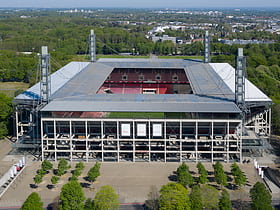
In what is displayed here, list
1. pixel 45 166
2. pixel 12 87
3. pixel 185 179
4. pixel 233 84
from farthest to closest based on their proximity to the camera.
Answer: pixel 12 87, pixel 233 84, pixel 45 166, pixel 185 179

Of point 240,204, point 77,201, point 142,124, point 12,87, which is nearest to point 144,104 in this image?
point 142,124

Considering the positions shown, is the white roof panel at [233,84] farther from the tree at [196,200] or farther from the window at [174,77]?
the tree at [196,200]

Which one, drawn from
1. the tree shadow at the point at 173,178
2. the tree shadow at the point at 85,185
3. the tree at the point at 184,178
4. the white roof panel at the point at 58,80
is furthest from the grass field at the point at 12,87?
the tree at the point at 184,178

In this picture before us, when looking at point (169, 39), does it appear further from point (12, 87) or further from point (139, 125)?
point (139, 125)

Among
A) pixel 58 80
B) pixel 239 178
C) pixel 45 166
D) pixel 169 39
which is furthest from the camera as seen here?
pixel 169 39

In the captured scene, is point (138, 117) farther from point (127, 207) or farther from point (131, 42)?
point (131, 42)

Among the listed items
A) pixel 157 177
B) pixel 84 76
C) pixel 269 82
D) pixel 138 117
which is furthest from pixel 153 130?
pixel 269 82
